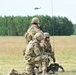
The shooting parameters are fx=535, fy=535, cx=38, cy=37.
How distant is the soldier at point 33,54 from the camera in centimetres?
1516

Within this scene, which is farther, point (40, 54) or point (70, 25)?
point (70, 25)

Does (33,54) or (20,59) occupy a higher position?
(33,54)

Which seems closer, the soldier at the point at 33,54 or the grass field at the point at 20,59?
the soldier at the point at 33,54

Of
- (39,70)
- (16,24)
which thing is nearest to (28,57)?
(39,70)

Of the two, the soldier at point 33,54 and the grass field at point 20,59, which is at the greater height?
the soldier at point 33,54

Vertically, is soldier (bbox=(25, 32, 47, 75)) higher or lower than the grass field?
higher

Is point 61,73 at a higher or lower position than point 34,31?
lower

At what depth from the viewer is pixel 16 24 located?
431 feet

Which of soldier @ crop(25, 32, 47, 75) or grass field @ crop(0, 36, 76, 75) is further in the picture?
grass field @ crop(0, 36, 76, 75)

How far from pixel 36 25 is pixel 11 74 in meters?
3.22

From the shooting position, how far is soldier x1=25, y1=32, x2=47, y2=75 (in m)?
15.2

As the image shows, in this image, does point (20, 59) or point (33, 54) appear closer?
point (33, 54)

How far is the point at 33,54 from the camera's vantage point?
607 inches

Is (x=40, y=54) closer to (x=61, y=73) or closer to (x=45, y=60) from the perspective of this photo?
(x=45, y=60)
